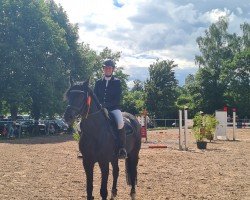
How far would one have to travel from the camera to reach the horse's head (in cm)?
623

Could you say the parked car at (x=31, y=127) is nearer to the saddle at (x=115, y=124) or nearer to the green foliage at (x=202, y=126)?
the green foliage at (x=202, y=126)

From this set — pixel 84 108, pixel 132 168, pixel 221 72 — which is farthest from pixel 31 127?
pixel 221 72

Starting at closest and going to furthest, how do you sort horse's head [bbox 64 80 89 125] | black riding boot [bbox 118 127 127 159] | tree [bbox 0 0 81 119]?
horse's head [bbox 64 80 89 125] → black riding boot [bbox 118 127 127 159] → tree [bbox 0 0 81 119]

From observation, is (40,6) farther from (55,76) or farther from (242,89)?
(242,89)

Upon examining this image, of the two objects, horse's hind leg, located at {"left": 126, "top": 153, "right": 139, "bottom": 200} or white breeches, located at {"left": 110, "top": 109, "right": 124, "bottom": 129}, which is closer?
white breeches, located at {"left": 110, "top": 109, "right": 124, "bottom": 129}

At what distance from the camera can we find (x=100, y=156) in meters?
6.85

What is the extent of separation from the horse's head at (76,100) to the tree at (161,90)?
2339 inches

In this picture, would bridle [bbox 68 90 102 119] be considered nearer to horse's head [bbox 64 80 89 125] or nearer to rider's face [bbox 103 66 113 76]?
horse's head [bbox 64 80 89 125]

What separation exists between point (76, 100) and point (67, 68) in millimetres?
A: 39738

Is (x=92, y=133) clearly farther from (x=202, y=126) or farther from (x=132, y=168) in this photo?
(x=202, y=126)

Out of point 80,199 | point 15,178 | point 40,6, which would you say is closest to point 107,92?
point 80,199

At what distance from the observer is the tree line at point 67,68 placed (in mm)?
36156

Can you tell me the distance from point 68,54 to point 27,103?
33.2 feet

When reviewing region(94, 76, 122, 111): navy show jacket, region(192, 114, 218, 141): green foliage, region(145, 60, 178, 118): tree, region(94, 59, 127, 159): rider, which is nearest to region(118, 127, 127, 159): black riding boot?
region(94, 59, 127, 159): rider
